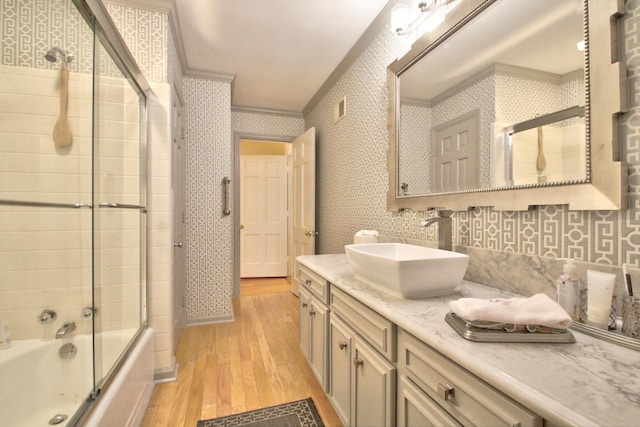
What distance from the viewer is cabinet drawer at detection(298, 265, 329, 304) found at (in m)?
1.61

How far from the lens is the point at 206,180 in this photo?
3.01 meters

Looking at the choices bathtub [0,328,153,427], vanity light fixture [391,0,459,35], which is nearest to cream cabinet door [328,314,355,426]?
bathtub [0,328,153,427]

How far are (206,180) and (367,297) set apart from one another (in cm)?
243

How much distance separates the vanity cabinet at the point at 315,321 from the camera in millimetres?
1620

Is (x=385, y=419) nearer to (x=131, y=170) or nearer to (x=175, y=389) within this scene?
(x=175, y=389)

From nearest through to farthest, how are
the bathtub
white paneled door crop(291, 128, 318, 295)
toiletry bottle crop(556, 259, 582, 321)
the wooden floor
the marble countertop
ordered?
the marble countertop
toiletry bottle crop(556, 259, 582, 321)
the bathtub
the wooden floor
white paneled door crop(291, 128, 318, 295)

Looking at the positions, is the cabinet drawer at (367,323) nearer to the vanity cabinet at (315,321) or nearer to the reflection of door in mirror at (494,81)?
the vanity cabinet at (315,321)

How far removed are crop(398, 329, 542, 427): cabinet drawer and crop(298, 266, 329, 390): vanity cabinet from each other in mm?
731

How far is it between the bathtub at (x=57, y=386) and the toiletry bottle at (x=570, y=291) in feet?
5.38

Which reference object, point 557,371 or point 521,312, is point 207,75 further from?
point 557,371

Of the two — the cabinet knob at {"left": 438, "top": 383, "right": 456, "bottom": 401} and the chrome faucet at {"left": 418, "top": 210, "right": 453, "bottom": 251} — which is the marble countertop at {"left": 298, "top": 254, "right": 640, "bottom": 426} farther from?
the chrome faucet at {"left": 418, "top": 210, "right": 453, "bottom": 251}

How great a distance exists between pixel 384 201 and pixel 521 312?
1.40m

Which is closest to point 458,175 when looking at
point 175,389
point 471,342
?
point 471,342

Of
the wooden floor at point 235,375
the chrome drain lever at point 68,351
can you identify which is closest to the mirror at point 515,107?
the wooden floor at point 235,375
